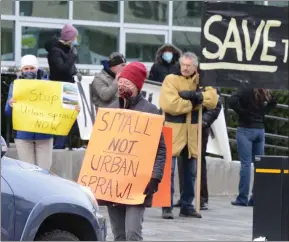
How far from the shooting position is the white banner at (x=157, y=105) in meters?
14.5

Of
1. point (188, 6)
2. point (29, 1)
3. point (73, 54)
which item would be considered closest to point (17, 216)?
point (73, 54)

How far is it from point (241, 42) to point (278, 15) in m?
0.54

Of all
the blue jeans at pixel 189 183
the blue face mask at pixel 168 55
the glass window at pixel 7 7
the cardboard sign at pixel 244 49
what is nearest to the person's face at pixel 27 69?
the cardboard sign at pixel 244 49

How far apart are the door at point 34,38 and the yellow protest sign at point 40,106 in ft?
18.6

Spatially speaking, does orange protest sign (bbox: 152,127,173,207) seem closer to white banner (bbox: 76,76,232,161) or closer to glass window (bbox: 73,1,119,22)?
white banner (bbox: 76,76,232,161)

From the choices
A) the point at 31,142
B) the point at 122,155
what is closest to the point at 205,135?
the point at 31,142

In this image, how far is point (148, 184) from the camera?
865 centimetres

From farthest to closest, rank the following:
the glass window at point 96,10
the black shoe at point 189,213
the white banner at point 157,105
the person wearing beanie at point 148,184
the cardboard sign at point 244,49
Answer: the glass window at point 96,10 → the white banner at point 157,105 → the black shoe at point 189,213 → the cardboard sign at point 244,49 → the person wearing beanie at point 148,184

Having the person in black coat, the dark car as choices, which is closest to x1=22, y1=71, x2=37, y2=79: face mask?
the person in black coat

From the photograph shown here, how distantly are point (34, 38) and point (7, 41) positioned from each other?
494 millimetres

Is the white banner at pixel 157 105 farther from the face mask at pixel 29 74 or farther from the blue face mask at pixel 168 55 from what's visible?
the face mask at pixel 29 74

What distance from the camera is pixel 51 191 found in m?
7.96

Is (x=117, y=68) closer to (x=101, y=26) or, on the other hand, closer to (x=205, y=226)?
(x=205, y=226)

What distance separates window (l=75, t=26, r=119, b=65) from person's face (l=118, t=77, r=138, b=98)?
32.8ft
